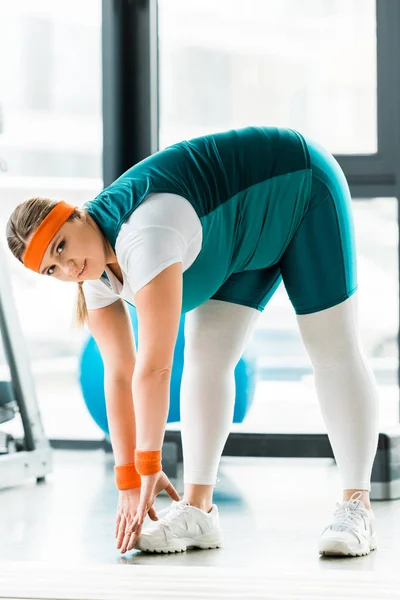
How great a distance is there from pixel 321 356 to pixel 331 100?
5.85ft

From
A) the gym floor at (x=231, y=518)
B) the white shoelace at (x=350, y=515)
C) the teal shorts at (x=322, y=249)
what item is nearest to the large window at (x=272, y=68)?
the gym floor at (x=231, y=518)

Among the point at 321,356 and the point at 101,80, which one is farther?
the point at 101,80

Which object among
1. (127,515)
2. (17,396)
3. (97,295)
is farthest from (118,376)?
(17,396)

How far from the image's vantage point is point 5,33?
3279 mm

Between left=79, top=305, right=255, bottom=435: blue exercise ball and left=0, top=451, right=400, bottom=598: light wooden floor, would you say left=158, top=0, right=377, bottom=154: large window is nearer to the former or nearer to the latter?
left=79, top=305, right=255, bottom=435: blue exercise ball

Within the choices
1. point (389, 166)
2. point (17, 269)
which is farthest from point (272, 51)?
point (17, 269)

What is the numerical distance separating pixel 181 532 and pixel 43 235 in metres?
0.67

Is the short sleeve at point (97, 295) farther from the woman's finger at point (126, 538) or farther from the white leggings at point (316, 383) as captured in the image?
the woman's finger at point (126, 538)

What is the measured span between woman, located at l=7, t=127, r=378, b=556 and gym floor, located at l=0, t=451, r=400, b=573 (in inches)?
2.9

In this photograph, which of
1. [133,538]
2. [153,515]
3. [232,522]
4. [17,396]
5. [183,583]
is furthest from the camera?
[17,396]

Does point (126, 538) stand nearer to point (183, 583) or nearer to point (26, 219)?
point (183, 583)

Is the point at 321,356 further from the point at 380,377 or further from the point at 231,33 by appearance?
the point at 231,33

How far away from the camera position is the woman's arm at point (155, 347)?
144cm

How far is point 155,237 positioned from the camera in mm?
1456
